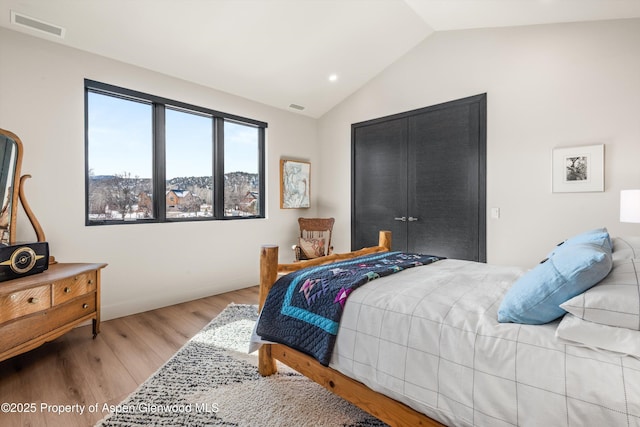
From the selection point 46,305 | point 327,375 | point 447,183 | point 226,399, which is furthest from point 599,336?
point 46,305

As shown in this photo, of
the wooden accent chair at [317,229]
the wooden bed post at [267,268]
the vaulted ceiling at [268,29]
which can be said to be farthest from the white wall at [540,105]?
the wooden bed post at [267,268]

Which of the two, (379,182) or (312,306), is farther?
(379,182)

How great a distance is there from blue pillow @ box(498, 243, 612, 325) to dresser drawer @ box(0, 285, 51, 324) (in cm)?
266

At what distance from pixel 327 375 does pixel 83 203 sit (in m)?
2.68

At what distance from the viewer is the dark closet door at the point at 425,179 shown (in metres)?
3.55

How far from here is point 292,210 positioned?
4848 millimetres

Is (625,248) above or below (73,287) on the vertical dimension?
above

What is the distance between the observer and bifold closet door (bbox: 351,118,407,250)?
419 cm

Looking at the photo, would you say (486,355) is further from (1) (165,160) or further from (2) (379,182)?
(1) (165,160)

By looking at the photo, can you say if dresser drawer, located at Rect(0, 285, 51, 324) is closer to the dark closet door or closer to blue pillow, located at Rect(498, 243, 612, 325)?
blue pillow, located at Rect(498, 243, 612, 325)

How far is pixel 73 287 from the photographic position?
95.8 inches

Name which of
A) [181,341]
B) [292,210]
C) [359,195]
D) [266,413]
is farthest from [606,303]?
[292,210]

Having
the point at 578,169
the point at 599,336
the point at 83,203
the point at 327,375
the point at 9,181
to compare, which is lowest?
the point at 327,375

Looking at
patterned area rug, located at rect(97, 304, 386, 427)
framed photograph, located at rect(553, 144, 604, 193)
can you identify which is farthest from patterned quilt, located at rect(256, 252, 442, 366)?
framed photograph, located at rect(553, 144, 604, 193)
